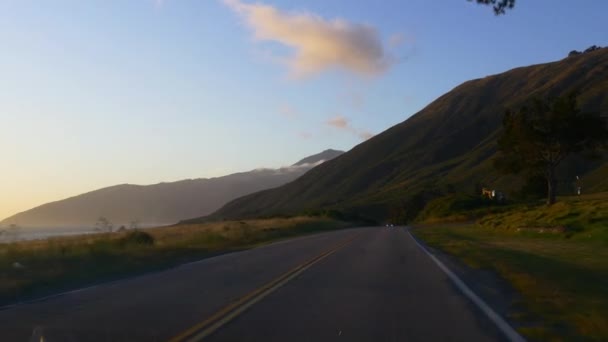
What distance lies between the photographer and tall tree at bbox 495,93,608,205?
5319 cm

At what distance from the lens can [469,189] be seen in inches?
5344

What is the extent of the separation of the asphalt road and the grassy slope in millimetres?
1169

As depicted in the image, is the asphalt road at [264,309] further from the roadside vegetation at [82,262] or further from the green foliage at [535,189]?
the green foliage at [535,189]

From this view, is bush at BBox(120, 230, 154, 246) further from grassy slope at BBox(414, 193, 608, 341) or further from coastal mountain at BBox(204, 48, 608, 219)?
coastal mountain at BBox(204, 48, 608, 219)

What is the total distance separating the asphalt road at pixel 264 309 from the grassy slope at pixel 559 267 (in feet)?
3.83

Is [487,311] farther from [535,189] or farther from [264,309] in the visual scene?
[535,189]

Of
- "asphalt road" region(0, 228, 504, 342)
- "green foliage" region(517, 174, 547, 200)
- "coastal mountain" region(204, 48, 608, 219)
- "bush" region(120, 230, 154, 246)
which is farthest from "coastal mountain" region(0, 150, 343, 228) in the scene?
"asphalt road" region(0, 228, 504, 342)

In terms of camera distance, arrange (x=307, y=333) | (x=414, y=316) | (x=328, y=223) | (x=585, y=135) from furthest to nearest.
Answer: (x=328, y=223)
(x=585, y=135)
(x=414, y=316)
(x=307, y=333)

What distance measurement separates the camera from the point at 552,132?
176 feet

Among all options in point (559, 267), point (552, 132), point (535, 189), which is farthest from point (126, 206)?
point (559, 267)

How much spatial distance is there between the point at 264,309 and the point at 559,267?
1103 cm

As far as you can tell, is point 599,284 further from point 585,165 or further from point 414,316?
point 585,165

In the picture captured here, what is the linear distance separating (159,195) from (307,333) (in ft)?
459

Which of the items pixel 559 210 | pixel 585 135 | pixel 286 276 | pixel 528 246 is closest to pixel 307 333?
pixel 286 276
